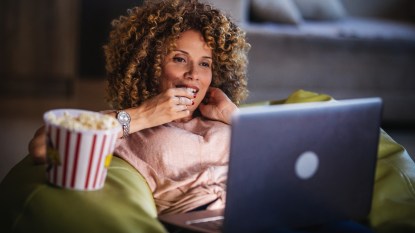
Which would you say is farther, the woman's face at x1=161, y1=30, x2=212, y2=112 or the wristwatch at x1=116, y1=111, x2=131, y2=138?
the woman's face at x1=161, y1=30, x2=212, y2=112

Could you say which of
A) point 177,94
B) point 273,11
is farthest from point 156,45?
point 273,11

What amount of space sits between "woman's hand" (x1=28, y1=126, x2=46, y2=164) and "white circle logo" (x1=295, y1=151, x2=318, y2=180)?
618 millimetres

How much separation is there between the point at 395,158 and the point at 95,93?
2.93 metres

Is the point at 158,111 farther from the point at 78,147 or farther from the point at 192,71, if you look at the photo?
the point at 78,147

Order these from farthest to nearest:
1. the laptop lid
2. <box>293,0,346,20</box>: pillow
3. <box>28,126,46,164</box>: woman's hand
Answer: <box>293,0,346,20</box>: pillow → <box>28,126,46,164</box>: woman's hand → the laptop lid

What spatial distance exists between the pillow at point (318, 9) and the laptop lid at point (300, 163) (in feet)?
9.65

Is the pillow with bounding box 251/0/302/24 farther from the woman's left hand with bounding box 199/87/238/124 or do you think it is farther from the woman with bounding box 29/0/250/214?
the woman's left hand with bounding box 199/87/238/124

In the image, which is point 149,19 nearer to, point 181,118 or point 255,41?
point 181,118

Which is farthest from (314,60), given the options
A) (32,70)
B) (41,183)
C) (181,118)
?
(41,183)

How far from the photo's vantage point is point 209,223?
1694 millimetres

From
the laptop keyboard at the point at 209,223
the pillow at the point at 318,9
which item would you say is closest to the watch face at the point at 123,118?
the laptop keyboard at the point at 209,223

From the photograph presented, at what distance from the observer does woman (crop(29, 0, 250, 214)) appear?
6.28 feet

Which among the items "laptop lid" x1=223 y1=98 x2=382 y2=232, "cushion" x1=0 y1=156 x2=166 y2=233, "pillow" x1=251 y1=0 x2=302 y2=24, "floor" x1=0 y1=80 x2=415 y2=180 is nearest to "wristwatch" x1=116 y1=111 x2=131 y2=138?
"cushion" x1=0 y1=156 x2=166 y2=233

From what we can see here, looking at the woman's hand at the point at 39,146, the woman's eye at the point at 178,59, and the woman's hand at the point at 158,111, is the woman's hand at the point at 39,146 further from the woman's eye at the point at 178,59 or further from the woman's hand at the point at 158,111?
the woman's eye at the point at 178,59
